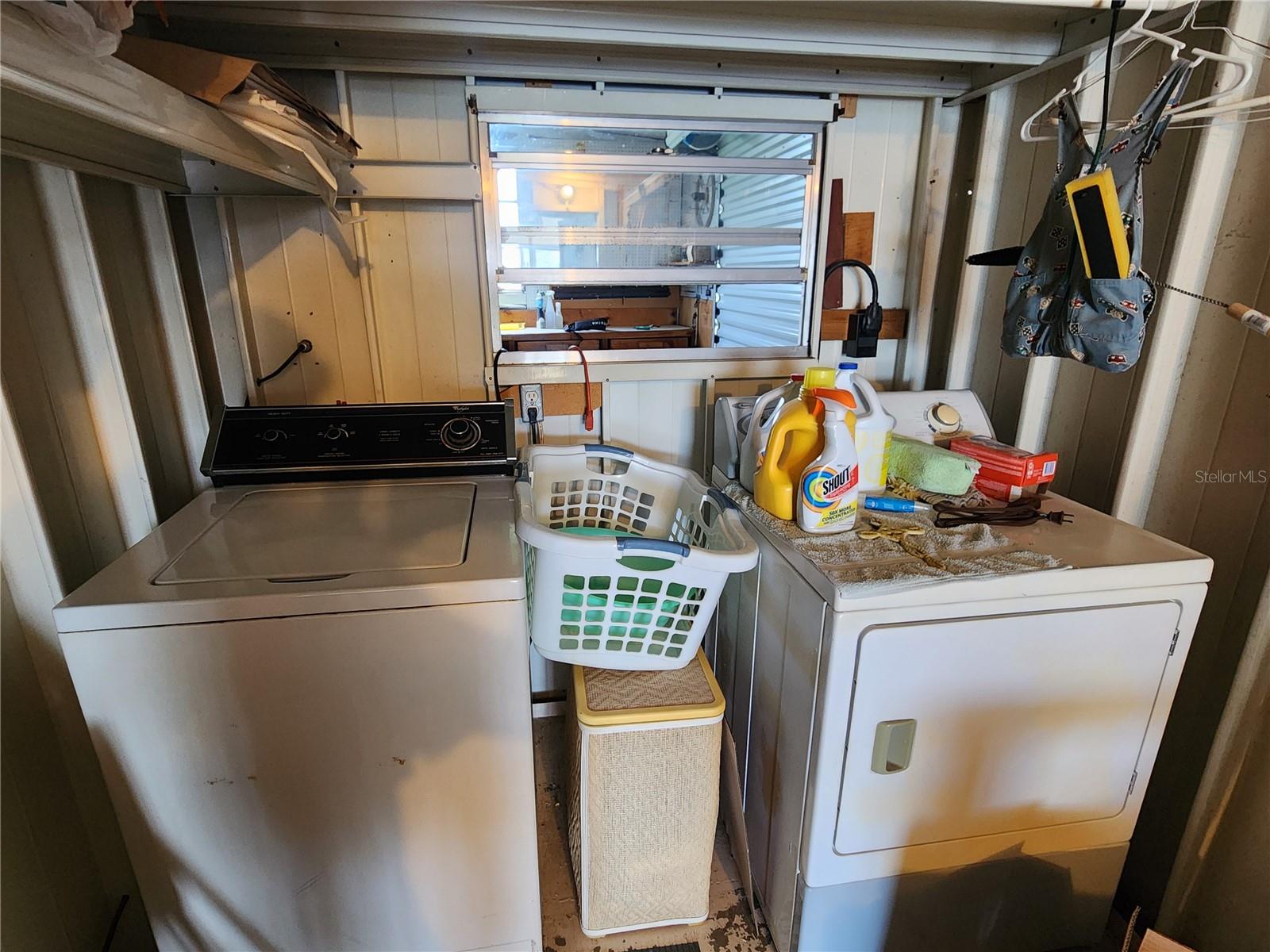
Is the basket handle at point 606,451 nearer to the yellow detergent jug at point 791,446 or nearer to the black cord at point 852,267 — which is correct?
the yellow detergent jug at point 791,446

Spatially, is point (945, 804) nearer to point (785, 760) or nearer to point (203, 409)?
point (785, 760)

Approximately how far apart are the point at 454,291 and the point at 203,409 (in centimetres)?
75

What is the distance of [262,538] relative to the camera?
130 centimetres

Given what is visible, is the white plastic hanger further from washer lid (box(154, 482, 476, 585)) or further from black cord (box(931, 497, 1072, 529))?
washer lid (box(154, 482, 476, 585))

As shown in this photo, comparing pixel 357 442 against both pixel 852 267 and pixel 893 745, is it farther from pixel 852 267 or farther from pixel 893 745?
pixel 852 267

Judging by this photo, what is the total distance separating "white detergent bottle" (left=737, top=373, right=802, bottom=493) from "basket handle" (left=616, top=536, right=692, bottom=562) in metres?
0.41

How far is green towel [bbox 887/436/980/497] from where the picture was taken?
1.54 metres

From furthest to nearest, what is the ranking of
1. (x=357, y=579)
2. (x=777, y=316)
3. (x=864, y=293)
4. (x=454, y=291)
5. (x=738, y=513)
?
1. (x=777, y=316)
2. (x=864, y=293)
3. (x=454, y=291)
4. (x=738, y=513)
5. (x=357, y=579)

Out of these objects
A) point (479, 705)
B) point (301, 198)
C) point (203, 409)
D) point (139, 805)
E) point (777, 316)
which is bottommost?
point (139, 805)

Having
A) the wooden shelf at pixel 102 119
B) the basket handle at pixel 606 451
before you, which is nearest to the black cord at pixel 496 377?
the basket handle at pixel 606 451

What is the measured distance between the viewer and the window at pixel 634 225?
189cm

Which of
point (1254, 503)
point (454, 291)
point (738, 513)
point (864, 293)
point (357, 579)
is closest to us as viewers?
point (357, 579)

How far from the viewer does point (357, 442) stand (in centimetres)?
167

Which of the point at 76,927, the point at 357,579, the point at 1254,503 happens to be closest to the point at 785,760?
the point at 357,579
